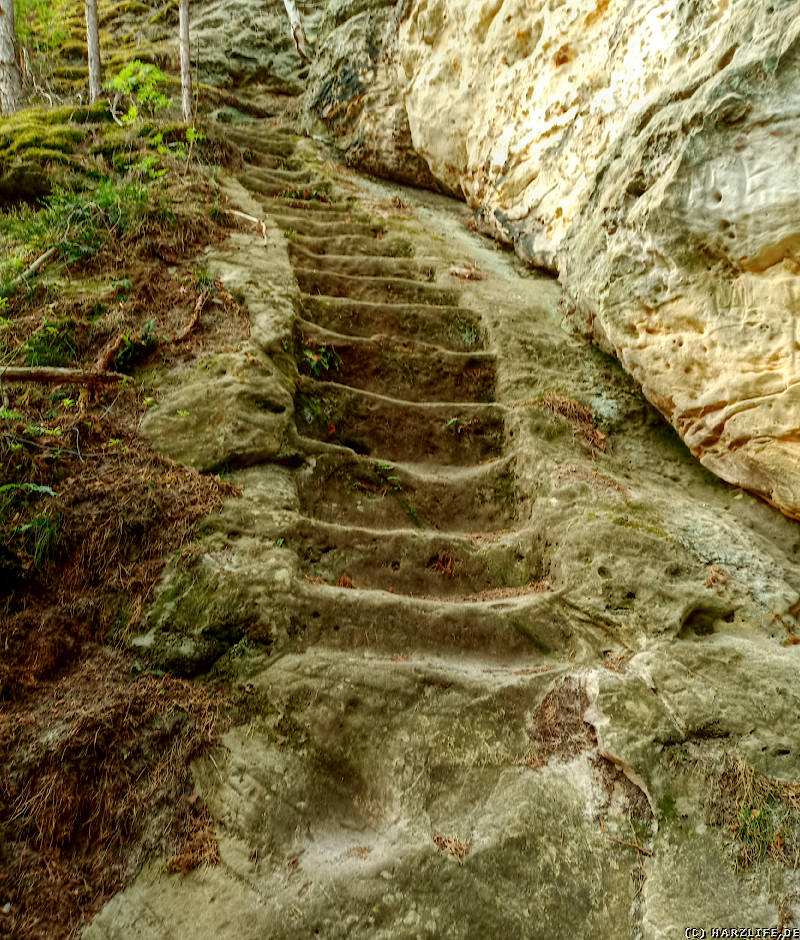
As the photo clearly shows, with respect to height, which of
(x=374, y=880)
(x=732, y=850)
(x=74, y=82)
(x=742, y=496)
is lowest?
(x=374, y=880)

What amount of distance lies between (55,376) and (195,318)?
119 centimetres

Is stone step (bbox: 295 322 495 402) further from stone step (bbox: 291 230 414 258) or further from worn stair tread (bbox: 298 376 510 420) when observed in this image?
stone step (bbox: 291 230 414 258)

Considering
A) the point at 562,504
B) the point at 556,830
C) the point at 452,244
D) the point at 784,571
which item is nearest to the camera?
the point at 556,830

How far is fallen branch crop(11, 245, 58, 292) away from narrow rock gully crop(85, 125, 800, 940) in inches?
56.2

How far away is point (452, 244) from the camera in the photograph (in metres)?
7.35

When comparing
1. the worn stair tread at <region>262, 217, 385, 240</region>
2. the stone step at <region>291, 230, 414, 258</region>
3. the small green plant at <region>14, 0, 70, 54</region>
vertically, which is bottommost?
the stone step at <region>291, 230, 414, 258</region>

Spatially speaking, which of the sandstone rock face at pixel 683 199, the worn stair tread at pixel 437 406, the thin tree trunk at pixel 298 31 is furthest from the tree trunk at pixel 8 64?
the worn stair tread at pixel 437 406

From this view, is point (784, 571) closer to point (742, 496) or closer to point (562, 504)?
point (742, 496)

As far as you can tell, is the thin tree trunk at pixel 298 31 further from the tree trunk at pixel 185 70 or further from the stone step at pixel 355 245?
the stone step at pixel 355 245

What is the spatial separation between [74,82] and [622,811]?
15036 millimetres

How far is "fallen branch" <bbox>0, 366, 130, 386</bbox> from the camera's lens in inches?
146

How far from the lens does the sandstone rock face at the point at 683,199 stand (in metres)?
3.41

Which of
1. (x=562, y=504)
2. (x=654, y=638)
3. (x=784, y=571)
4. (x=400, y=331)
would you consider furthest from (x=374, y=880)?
(x=400, y=331)

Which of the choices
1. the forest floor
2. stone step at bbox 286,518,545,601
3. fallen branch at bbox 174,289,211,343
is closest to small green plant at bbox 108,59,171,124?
the forest floor
